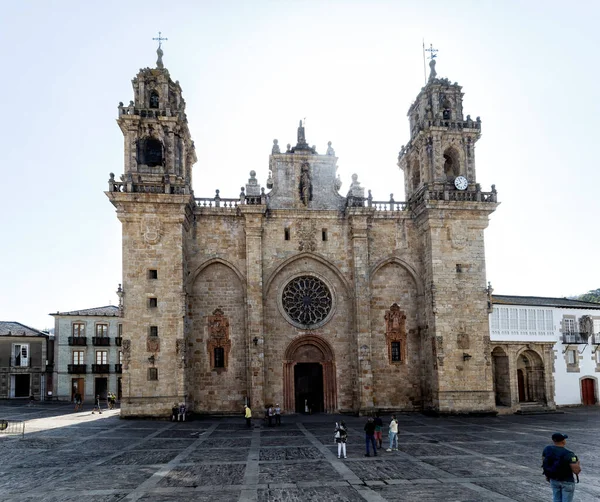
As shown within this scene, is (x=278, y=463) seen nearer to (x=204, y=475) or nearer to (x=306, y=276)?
(x=204, y=475)

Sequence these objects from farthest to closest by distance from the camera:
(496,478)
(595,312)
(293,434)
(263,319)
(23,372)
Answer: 1. (23,372)
2. (595,312)
3. (263,319)
4. (293,434)
5. (496,478)

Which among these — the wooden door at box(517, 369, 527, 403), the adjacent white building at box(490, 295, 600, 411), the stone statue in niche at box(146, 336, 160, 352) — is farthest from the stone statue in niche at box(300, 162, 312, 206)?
the wooden door at box(517, 369, 527, 403)

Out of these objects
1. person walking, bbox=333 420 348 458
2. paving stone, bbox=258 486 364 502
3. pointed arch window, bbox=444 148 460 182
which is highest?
pointed arch window, bbox=444 148 460 182

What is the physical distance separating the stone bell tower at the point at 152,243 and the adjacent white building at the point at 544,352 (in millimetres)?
21230

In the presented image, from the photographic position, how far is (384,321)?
3356 centimetres

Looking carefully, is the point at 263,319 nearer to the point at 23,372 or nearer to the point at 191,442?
the point at 191,442

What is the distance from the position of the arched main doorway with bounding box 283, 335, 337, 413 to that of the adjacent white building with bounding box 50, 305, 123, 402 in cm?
2397

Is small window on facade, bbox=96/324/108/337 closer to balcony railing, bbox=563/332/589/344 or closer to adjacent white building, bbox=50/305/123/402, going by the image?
adjacent white building, bbox=50/305/123/402

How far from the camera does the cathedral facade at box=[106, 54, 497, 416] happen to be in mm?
30688

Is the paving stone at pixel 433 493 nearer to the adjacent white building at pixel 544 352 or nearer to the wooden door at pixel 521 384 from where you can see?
the adjacent white building at pixel 544 352

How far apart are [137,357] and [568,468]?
81.0 feet

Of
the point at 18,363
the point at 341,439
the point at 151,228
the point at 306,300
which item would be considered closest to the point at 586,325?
the point at 306,300

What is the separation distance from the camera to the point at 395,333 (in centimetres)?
3356

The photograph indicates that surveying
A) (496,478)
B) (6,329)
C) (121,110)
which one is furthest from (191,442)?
(6,329)
